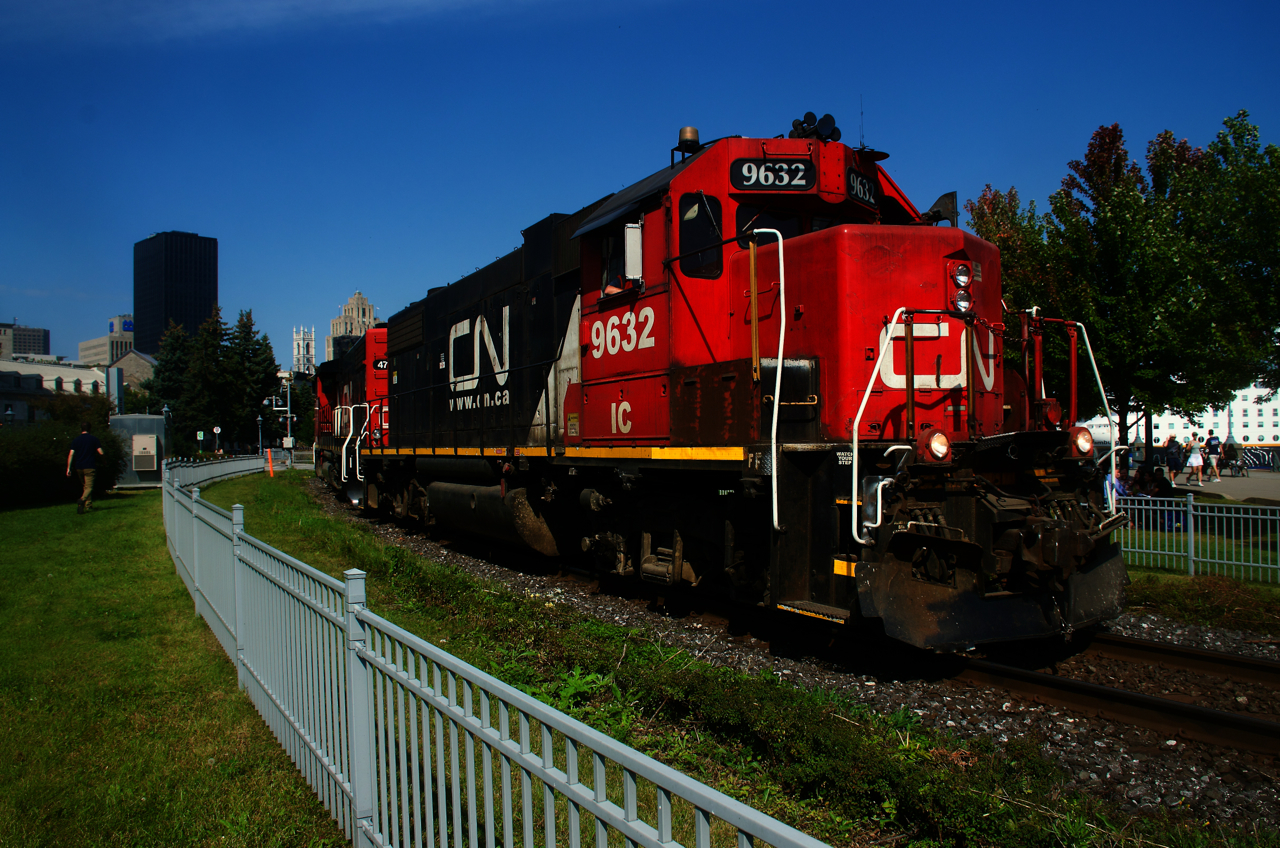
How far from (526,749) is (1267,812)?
3887mm

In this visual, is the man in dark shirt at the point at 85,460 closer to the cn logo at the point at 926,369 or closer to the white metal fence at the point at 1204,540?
the cn logo at the point at 926,369

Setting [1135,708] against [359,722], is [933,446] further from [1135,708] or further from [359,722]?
[359,722]

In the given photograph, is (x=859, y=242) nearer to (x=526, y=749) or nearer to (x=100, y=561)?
(x=526, y=749)

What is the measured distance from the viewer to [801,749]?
409 cm

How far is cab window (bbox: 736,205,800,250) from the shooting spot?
6.73 m

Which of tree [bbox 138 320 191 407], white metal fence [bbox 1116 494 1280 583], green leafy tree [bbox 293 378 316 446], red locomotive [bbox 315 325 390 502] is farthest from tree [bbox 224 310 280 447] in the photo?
white metal fence [bbox 1116 494 1280 583]

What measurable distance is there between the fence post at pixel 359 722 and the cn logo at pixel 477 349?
285 inches

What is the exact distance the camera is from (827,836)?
3.67 m

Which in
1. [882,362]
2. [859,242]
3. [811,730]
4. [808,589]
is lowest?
[811,730]

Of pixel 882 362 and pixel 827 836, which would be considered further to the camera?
pixel 882 362

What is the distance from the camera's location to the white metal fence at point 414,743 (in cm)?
185

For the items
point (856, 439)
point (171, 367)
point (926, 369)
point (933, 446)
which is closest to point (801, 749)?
point (856, 439)

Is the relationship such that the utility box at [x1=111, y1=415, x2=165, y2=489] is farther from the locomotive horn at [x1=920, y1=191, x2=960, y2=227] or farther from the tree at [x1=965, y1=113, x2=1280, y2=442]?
the tree at [x1=965, y1=113, x2=1280, y2=442]

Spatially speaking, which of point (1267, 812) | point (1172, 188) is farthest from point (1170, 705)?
point (1172, 188)
